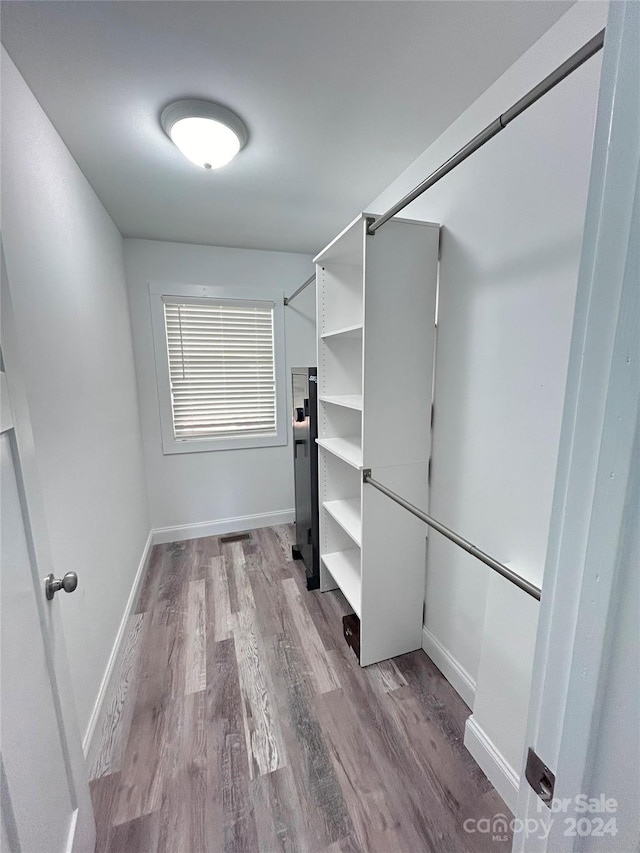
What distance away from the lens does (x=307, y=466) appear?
242 cm

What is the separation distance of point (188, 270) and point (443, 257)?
210 cm

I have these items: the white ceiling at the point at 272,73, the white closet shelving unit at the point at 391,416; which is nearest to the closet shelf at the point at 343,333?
the white closet shelving unit at the point at 391,416

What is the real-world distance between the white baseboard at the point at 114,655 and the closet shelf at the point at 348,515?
1.34 meters

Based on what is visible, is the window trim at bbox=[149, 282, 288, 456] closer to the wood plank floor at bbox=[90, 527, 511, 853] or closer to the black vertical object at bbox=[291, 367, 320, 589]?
the black vertical object at bbox=[291, 367, 320, 589]

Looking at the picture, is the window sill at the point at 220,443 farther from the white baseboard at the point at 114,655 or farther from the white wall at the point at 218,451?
the white baseboard at the point at 114,655

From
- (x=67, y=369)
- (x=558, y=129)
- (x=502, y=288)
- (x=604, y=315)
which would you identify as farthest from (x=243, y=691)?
(x=558, y=129)

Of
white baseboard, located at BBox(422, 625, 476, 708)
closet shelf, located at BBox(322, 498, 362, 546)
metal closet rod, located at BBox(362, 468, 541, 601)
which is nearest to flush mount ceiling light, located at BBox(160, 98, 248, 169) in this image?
metal closet rod, located at BBox(362, 468, 541, 601)

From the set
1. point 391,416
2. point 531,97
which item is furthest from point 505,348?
point 531,97

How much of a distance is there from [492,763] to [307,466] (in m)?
1.68

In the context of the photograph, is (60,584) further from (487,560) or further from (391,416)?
(391,416)

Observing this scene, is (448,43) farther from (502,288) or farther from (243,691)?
(243,691)

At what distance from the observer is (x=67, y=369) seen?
1409mm

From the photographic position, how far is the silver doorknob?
91 centimetres

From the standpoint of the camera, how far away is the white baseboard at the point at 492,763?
1175 mm
